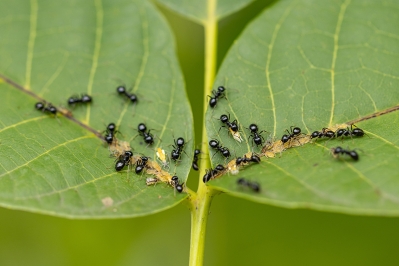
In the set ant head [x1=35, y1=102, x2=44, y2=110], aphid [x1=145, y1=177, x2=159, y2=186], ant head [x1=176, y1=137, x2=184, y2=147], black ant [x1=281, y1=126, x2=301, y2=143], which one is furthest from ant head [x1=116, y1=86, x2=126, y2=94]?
black ant [x1=281, y1=126, x2=301, y2=143]

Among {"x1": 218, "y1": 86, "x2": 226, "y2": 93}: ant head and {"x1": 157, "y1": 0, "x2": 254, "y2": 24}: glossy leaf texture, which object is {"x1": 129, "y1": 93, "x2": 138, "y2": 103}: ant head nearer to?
{"x1": 218, "y1": 86, "x2": 226, "y2": 93}: ant head

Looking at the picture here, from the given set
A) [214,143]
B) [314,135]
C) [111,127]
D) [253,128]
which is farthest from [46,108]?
[314,135]

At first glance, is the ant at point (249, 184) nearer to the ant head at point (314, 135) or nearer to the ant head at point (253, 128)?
the ant head at point (253, 128)

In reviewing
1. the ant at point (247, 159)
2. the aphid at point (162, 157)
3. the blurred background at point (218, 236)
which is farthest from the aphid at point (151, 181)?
the blurred background at point (218, 236)

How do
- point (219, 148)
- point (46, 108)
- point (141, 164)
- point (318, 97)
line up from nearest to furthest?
point (219, 148) < point (141, 164) < point (318, 97) < point (46, 108)

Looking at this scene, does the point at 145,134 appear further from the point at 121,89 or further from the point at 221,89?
the point at 221,89
